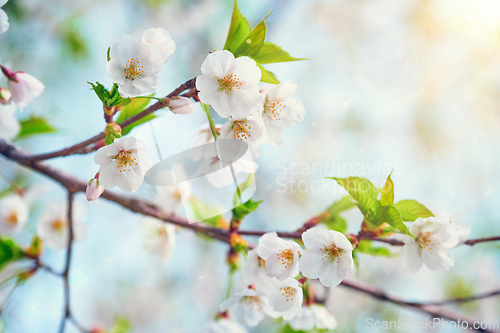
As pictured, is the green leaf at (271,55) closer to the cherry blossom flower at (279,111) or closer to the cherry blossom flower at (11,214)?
the cherry blossom flower at (279,111)

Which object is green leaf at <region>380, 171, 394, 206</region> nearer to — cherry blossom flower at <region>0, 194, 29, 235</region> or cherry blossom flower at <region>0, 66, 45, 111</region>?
cherry blossom flower at <region>0, 66, 45, 111</region>

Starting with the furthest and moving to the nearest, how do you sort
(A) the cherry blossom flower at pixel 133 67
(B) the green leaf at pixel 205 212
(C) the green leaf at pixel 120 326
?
1. (C) the green leaf at pixel 120 326
2. (B) the green leaf at pixel 205 212
3. (A) the cherry blossom flower at pixel 133 67

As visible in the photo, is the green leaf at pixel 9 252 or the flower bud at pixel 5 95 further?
the green leaf at pixel 9 252

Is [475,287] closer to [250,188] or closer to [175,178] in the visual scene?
[250,188]

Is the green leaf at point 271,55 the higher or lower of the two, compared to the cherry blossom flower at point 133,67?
higher

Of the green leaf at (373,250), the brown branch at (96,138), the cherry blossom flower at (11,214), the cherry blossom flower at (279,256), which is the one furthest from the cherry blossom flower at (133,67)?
the cherry blossom flower at (11,214)

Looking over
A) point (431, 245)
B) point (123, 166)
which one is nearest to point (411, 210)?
point (431, 245)
